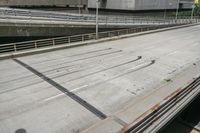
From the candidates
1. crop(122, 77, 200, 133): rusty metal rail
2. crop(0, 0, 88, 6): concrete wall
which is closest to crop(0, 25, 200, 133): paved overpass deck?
crop(122, 77, 200, 133): rusty metal rail

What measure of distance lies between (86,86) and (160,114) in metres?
5.30

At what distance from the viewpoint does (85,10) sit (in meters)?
65.9

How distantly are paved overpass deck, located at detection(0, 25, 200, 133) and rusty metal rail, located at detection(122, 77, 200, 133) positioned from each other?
1106 millimetres

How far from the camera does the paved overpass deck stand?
8797 millimetres

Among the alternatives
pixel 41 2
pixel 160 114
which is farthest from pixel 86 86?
pixel 41 2

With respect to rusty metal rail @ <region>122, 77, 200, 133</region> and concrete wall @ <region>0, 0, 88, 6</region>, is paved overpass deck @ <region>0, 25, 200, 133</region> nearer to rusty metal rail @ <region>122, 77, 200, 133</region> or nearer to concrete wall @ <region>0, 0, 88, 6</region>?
rusty metal rail @ <region>122, 77, 200, 133</region>

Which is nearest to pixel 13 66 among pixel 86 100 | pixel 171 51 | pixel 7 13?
pixel 86 100

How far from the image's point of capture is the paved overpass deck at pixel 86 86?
8797 mm

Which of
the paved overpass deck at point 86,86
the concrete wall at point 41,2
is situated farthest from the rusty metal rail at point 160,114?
the concrete wall at point 41,2

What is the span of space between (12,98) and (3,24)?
14882mm

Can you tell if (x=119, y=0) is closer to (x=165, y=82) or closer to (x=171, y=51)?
(x=171, y=51)

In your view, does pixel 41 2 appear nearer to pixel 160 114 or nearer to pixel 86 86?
pixel 86 86

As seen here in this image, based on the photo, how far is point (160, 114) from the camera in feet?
26.6

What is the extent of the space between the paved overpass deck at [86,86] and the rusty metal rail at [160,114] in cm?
111
